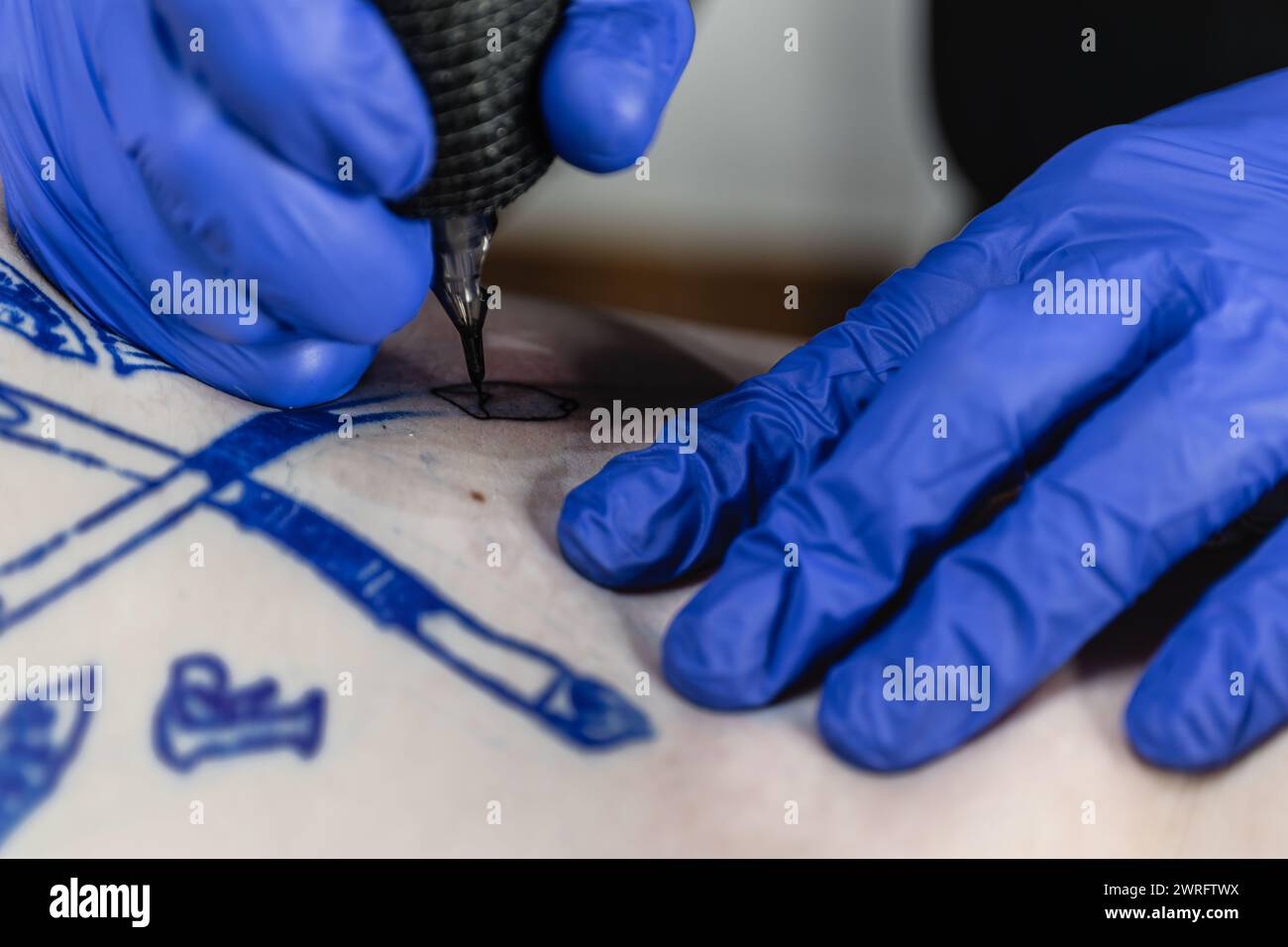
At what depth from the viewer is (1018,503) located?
3.23ft

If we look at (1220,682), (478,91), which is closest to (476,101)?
(478,91)

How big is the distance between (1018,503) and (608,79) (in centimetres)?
54

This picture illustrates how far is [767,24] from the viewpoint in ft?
6.72

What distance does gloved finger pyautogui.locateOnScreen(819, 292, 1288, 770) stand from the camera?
2.94 feet

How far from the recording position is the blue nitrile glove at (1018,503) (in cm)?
91

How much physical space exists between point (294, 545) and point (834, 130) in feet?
4.94

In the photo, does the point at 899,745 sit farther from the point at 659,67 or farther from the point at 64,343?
the point at 64,343

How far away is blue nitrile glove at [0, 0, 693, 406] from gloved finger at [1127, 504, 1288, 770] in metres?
0.68

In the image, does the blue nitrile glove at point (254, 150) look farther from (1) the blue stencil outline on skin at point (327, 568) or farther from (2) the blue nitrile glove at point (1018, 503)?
(2) the blue nitrile glove at point (1018, 503)

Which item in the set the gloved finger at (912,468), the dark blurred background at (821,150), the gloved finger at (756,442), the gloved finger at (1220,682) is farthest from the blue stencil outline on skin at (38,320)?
the dark blurred background at (821,150)

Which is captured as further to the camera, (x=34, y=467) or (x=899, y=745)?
(x=34, y=467)

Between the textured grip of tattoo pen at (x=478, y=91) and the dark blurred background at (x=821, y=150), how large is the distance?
3.28ft

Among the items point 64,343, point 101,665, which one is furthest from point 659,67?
point 101,665

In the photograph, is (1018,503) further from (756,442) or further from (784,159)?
(784,159)
